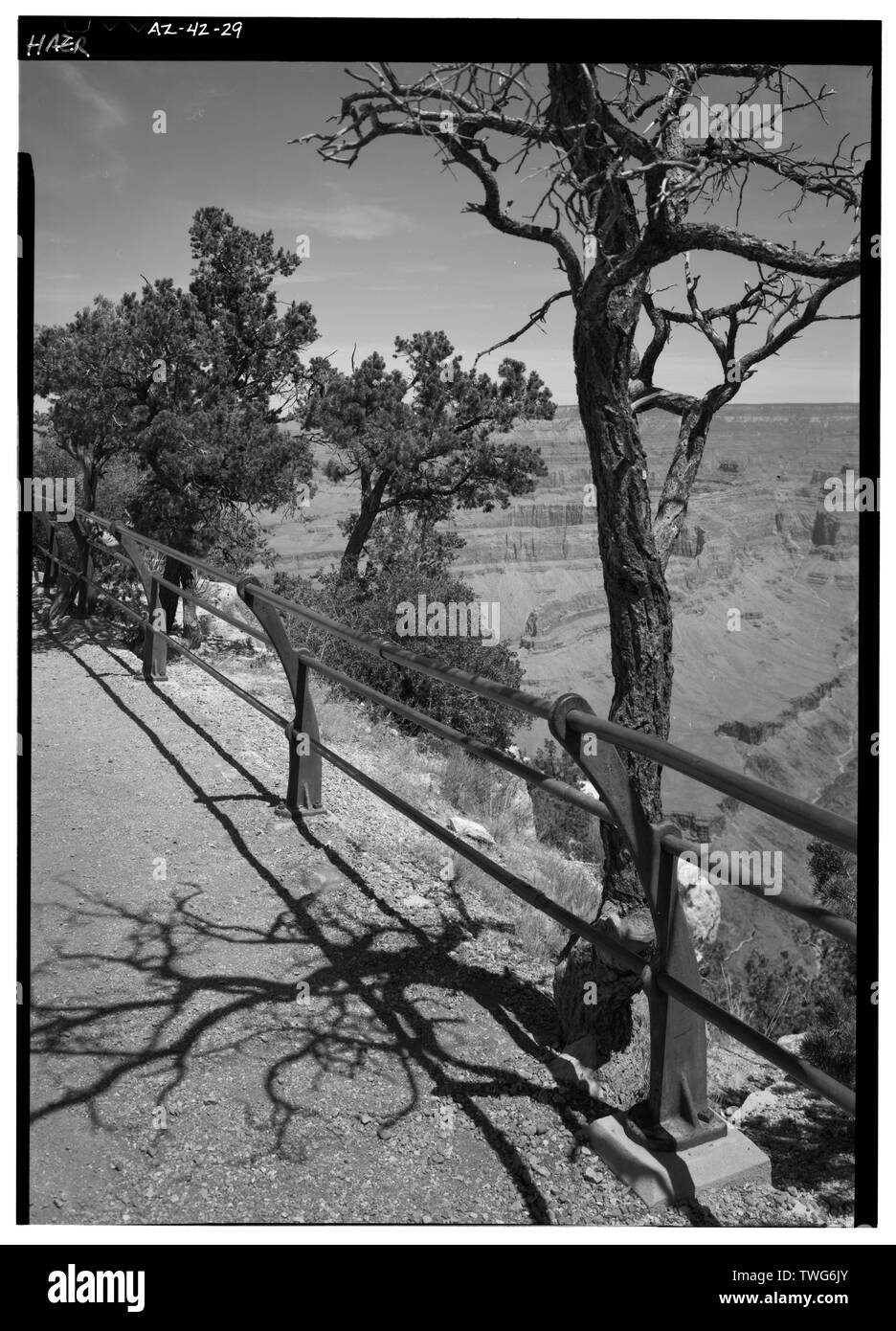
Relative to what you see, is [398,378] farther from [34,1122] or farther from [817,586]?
[817,586]

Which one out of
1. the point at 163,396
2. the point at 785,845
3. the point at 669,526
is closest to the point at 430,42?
the point at 669,526

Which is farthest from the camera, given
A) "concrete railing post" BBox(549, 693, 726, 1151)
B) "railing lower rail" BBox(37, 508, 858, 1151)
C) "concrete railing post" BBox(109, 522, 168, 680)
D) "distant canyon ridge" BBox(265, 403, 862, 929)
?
"distant canyon ridge" BBox(265, 403, 862, 929)

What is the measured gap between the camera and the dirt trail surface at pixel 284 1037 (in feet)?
7.75

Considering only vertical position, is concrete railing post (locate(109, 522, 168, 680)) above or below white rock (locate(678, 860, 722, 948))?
above

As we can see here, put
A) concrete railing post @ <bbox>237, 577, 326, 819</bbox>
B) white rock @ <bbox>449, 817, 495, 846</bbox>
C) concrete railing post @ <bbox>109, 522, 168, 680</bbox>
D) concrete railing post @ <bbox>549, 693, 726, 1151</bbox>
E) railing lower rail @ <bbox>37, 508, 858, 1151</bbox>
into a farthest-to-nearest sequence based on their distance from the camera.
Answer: concrete railing post @ <bbox>109, 522, 168, 680</bbox> → white rock @ <bbox>449, 817, 495, 846</bbox> → concrete railing post @ <bbox>237, 577, 326, 819</bbox> → concrete railing post @ <bbox>549, 693, 726, 1151</bbox> → railing lower rail @ <bbox>37, 508, 858, 1151</bbox>

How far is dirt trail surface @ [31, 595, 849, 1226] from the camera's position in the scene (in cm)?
236

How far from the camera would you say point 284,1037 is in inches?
113
